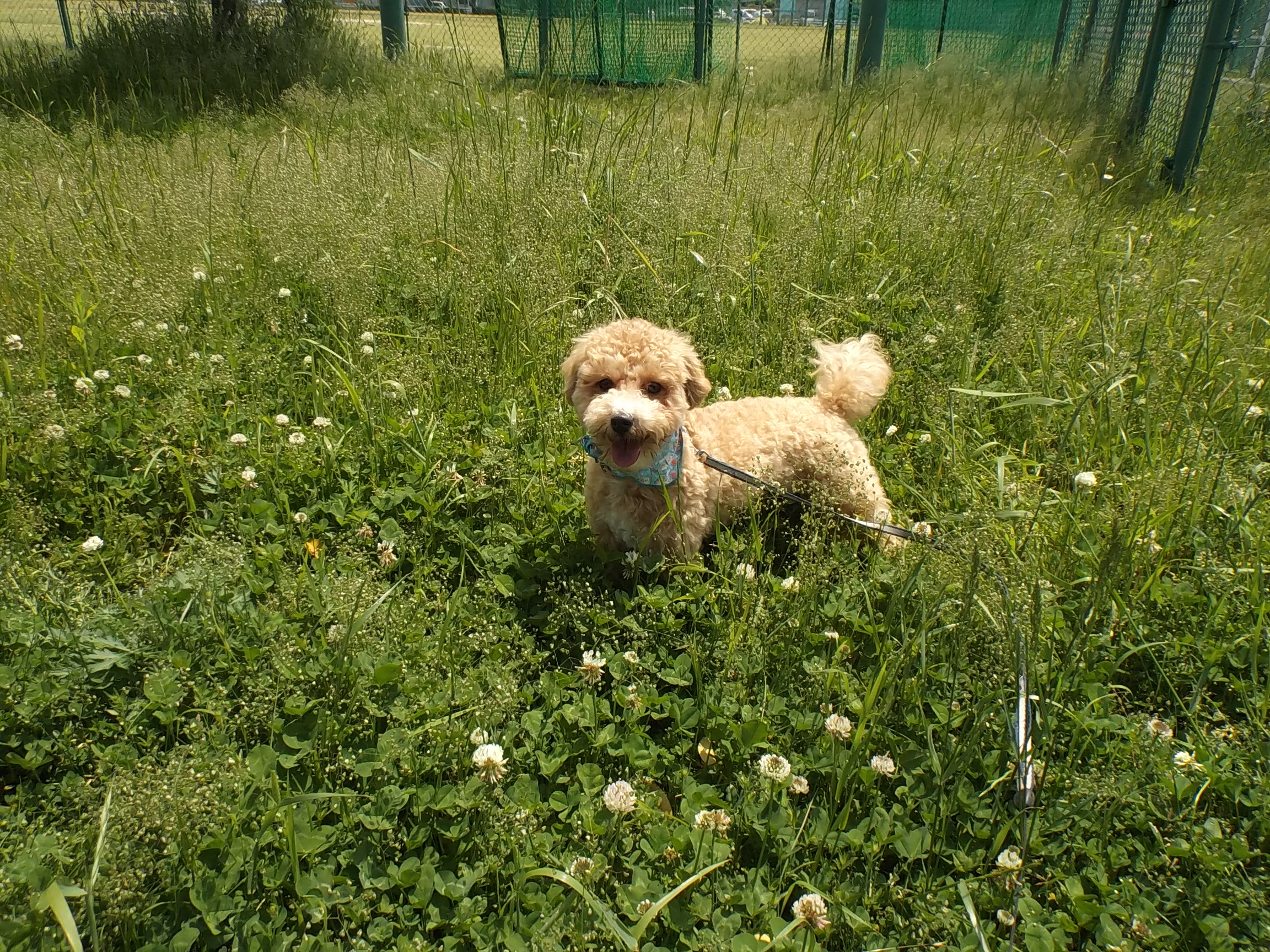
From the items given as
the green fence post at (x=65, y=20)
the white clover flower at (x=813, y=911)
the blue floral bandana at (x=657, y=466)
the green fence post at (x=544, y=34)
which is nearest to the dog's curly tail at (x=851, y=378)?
the blue floral bandana at (x=657, y=466)

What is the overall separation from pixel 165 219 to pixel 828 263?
13.1 ft

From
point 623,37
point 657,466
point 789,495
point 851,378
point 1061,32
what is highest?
point 1061,32

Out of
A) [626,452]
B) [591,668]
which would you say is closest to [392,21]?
[626,452]

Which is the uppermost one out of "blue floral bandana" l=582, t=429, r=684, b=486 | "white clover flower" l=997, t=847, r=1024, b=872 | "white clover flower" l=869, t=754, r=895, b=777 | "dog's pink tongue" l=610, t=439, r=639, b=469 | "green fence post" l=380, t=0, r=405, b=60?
"green fence post" l=380, t=0, r=405, b=60

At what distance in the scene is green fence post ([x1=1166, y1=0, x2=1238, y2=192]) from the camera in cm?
604

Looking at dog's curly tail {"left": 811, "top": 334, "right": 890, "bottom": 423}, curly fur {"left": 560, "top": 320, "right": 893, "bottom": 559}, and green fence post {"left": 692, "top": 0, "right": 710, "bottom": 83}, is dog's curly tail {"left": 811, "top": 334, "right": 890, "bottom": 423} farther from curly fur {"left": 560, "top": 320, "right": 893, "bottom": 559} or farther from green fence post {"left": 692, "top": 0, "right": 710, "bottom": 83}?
green fence post {"left": 692, "top": 0, "right": 710, "bottom": 83}

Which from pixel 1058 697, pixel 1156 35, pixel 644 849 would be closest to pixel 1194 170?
pixel 1156 35

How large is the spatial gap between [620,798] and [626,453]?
1225 mm

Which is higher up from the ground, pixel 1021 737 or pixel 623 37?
pixel 623 37

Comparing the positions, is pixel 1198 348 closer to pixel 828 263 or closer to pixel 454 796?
pixel 828 263

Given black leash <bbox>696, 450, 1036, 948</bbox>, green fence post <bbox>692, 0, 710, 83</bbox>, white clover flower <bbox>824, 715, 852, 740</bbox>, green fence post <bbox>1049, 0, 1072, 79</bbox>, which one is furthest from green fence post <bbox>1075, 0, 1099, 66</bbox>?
white clover flower <bbox>824, 715, 852, 740</bbox>

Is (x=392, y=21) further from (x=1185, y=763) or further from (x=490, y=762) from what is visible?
(x=1185, y=763)

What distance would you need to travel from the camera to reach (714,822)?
1.84 metres

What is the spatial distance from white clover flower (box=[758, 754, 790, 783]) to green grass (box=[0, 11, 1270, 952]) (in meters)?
0.11
